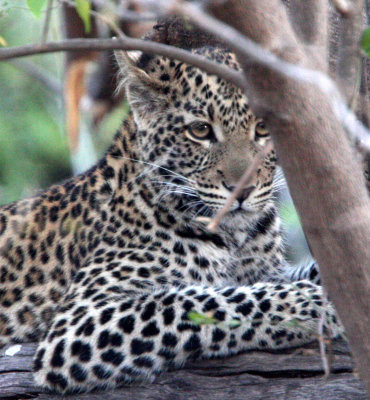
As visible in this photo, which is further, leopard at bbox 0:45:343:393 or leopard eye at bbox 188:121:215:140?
leopard eye at bbox 188:121:215:140

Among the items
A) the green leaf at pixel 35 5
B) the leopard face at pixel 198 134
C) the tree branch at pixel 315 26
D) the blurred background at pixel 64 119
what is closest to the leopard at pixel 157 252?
the leopard face at pixel 198 134

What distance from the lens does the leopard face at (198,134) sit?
4.95m

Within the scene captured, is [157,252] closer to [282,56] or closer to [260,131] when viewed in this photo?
[260,131]

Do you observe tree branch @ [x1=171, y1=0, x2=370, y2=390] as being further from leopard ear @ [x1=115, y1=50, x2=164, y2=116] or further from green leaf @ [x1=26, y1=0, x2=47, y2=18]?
leopard ear @ [x1=115, y1=50, x2=164, y2=116]

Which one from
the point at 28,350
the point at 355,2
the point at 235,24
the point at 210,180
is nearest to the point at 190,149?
the point at 210,180

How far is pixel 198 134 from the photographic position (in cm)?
516

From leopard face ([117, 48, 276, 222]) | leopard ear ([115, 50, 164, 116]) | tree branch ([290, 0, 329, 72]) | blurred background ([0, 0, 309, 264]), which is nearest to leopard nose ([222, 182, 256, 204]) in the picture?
leopard face ([117, 48, 276, 222])

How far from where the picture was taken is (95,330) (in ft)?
15.6

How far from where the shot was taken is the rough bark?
228 cm

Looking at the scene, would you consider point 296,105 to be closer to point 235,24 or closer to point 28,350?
point 235,24

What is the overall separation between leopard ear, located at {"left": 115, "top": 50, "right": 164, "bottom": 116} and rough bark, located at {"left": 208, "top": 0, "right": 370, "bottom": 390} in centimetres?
292

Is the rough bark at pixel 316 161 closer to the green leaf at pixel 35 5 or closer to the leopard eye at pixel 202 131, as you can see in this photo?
the green leaf at pixel 35 5

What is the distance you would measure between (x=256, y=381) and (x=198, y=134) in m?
1.70

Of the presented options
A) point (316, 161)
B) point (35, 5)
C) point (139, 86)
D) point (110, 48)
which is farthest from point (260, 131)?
Result: point (110, 48)
